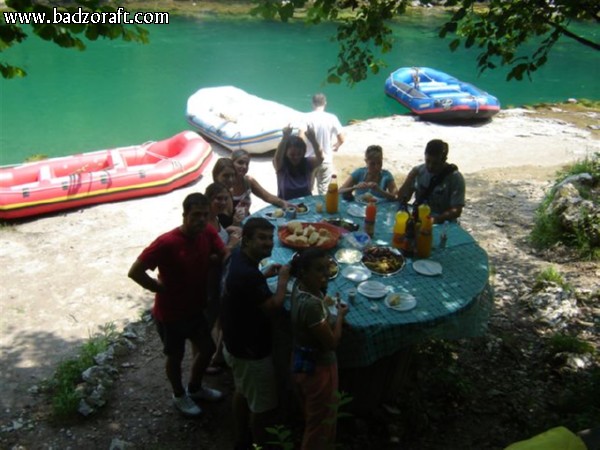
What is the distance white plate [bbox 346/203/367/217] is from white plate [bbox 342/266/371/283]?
944 mm

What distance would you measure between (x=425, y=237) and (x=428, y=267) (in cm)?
23

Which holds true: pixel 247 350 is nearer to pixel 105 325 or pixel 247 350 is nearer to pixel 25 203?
pixel 105 325

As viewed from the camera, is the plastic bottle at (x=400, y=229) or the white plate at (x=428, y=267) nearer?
the white plate at (x=428, y=267)

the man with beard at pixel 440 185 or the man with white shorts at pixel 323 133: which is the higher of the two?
the man with beard at pixel 440 185

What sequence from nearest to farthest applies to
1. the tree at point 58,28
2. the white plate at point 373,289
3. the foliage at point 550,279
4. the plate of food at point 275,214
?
the tree at point 58,28
the white plate at point 373,289
the plate of food at point 275,214
the foliage at point 550,279

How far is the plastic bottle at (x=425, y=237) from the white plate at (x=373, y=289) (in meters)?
0.51

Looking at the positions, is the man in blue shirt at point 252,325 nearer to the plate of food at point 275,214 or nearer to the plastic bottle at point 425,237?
the plastic bottle at point 425,237

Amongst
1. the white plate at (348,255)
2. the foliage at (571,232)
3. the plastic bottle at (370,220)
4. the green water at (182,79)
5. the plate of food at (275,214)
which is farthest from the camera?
the green water at (182,79)

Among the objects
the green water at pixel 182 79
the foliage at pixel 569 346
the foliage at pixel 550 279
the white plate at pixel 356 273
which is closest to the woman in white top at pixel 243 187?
the white plate at pixel 356 273

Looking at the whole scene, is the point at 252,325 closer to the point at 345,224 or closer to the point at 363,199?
the point at 345,224

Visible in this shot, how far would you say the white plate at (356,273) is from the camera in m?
3.39

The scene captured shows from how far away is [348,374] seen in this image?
3.36 meters

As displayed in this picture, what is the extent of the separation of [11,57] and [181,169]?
15.4 m

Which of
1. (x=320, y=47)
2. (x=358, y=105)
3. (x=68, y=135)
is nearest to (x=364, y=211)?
(x=68, y=135)
